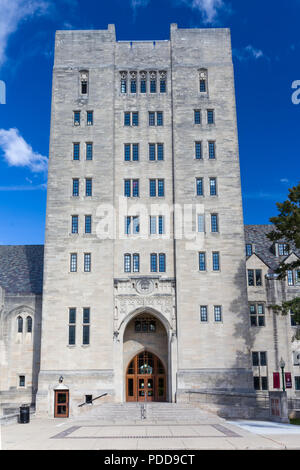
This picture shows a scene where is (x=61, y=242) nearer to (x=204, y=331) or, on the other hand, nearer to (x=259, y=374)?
(x=204, y=331)

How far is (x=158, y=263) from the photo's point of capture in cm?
4225

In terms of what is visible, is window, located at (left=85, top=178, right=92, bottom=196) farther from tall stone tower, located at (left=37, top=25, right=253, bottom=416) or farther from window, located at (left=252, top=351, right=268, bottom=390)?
window, located at (left=252, top=351, right=268, bottom=390)

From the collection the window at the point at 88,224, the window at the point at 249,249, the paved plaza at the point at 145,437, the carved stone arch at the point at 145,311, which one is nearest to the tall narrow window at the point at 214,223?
the window at the point at 249,249

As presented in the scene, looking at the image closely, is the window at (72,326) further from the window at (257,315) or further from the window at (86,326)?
the window at (257,315)

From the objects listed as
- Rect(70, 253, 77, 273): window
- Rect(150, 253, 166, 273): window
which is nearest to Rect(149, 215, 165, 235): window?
Rect(150, 253, 166, 273): window

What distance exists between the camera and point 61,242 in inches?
1674

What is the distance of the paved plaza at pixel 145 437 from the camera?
19.8 meters

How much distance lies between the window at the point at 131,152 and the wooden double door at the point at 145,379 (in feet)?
57.0

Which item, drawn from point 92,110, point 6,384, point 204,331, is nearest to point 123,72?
point 92,110

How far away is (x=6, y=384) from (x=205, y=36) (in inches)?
1454

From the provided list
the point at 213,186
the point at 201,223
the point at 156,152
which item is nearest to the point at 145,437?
the point at 201,223

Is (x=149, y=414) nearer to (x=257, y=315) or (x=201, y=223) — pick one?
(x=257, y=315)

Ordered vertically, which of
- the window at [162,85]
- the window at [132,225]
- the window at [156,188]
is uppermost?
the window at [162,85]

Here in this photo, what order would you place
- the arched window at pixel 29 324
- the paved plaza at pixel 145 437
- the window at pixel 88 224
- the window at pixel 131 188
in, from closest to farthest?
the paved plaza at pixel 145 437, the window at pixel 88 224, the window at pixel 131 188, the arched window at pixel 29 324
